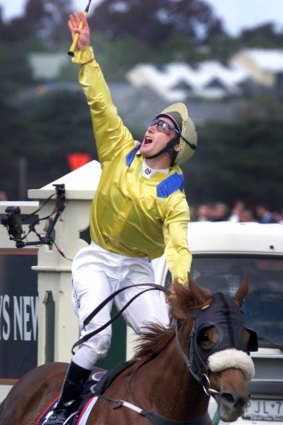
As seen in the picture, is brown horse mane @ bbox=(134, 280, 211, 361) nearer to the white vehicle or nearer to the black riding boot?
the black riding boot

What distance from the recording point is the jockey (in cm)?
676

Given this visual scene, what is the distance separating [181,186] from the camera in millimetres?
6949

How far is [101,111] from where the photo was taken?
7.08 metres

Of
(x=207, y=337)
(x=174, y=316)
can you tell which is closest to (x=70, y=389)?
(x=174, y=316)

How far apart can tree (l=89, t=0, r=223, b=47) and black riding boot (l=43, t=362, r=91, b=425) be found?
79.0 m

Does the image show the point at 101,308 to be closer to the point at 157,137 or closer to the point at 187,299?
the point at 187,299

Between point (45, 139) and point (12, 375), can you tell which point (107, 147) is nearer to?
point (12, 375)

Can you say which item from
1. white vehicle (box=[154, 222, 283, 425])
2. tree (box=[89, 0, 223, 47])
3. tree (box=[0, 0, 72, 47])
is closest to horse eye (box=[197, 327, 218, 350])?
white vehicle (box=[154, 222, 283, 425])

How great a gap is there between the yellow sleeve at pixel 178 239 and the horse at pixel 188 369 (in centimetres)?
26

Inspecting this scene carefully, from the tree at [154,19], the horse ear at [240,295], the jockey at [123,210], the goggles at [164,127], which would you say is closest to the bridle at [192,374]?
the horse ear at [240,295]

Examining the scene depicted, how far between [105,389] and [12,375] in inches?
122

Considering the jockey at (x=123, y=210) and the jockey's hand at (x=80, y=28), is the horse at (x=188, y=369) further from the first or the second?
the jockey's hand at (x=80, y=28)

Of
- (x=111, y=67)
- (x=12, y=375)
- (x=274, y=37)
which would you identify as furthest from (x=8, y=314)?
(x=274, y=37)

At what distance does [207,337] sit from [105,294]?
1.18 m
